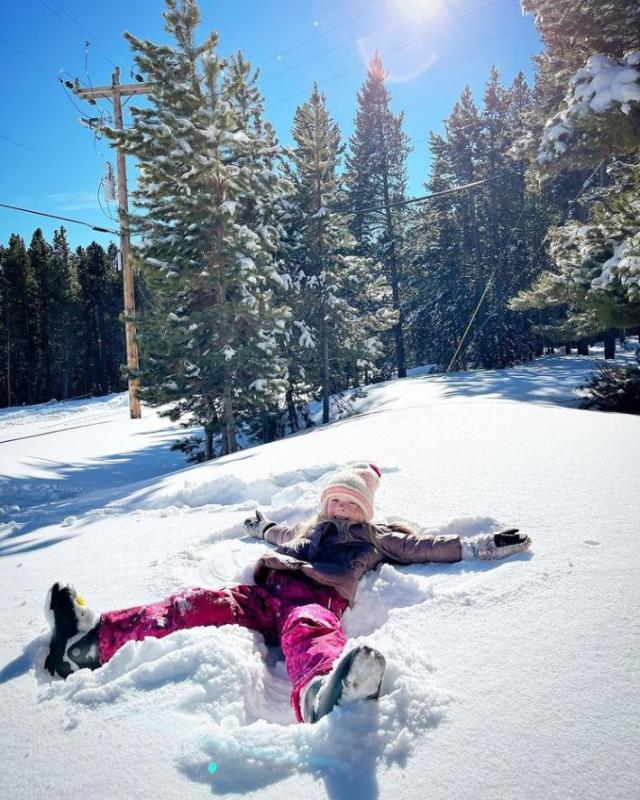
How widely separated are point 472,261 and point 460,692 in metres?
24.9

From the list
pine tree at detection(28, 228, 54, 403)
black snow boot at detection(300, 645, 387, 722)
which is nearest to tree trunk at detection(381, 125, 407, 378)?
black snow boot at detection(300, 645, 387, 722)

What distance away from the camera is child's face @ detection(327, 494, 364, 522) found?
2914 millimetres

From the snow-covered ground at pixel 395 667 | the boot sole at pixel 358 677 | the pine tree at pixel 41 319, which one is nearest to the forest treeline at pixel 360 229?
the snow-covered ground at pixel 395 667

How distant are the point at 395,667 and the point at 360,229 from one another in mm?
23568

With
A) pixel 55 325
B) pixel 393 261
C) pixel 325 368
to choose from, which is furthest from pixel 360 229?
pixel 55 325

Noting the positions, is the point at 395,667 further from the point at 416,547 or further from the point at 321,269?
the point at 321,269

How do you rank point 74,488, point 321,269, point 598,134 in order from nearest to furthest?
point 598,134 → point 74,488 → point 321,269

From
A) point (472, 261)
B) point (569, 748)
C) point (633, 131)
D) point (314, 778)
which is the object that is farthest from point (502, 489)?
point (472, 261)

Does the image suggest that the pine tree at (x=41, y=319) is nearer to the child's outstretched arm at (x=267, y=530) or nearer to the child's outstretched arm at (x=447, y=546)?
the child's outstretched arm at (x=267, y=530)

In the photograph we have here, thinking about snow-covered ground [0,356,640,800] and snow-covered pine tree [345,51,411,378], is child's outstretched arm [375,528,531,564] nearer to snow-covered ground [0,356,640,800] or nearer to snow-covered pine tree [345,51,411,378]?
snow-covered ground [0,356,640,800]

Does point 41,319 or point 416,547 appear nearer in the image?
point 416,547

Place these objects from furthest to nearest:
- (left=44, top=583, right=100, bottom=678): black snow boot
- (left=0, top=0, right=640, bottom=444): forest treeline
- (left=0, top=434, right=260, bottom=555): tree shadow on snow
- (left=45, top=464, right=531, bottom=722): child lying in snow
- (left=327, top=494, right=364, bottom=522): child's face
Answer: (left=0, top=0, right=640, bottom=444): forest treeline
(left=0, top=434, right=260, bottom=555): tree shadow on snow
(left=327, top=494, right=364, bottom=522): child's face
(left=44, top=583, right=100, bottom=678): black snow boot
(left=45, top=464, right=531, bottom=722): child lying in snow

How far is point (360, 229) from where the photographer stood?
23.2 meters

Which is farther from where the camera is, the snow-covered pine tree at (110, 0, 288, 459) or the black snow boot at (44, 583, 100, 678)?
the snow-covered pine tree at (110, 0, 288, 459)
